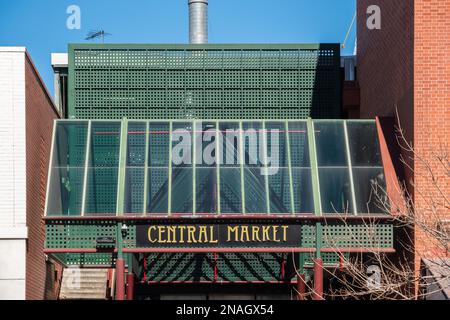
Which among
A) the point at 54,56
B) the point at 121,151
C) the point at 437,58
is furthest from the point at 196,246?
the point at 54,56

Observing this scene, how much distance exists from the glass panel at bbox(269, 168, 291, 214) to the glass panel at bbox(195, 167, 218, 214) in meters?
1.46

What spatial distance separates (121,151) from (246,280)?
654 cm

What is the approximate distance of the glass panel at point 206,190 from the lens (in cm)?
2375

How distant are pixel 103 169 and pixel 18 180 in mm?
2224

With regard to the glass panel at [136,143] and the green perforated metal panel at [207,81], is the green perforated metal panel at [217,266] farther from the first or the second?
the green perforated metal panel at [207,81]

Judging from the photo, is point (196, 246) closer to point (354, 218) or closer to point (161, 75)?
point (354, 218)

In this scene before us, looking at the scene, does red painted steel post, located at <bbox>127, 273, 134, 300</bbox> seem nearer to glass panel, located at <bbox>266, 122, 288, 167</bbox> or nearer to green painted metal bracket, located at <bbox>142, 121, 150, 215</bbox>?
green painted metal bracket, located at <bbox>142, 121, 150, 215</bbox>

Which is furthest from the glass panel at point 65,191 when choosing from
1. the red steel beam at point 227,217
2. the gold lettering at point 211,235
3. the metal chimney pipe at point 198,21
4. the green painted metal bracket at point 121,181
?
the metal chimney pipe at point 198,21

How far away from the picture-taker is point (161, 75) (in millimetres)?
31875

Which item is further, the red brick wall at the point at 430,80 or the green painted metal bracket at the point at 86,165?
the green painted metal bracket at the point at 86,165

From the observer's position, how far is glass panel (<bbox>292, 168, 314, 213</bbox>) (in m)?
23.8

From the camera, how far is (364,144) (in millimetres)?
25531

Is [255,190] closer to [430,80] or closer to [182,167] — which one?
[182,167]

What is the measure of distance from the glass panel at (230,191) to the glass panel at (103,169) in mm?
2760
